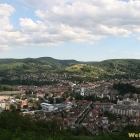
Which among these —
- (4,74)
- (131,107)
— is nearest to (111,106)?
(131,107)

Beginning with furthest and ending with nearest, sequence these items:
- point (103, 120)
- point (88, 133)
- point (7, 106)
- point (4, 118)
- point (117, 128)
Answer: point (7, 106), point (103, 120), point (117, 128), point (88, 133), point (4, 118)

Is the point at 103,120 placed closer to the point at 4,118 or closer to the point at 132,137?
the point at 4,118

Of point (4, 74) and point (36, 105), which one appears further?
point (4, 74)

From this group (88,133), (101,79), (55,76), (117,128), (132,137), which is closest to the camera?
(132,137)

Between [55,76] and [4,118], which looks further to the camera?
[55,76]

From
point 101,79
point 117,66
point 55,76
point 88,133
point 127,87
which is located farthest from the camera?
point 117,66

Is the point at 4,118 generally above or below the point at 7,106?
above

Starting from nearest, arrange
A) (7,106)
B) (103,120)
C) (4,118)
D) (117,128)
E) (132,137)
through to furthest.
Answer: (132,137), (4,118), (117,128), (103,120), (7,106)

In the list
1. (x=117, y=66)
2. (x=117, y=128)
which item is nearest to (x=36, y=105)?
(x=117, y=128)

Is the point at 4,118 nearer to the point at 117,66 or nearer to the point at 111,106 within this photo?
the point at 111,106
